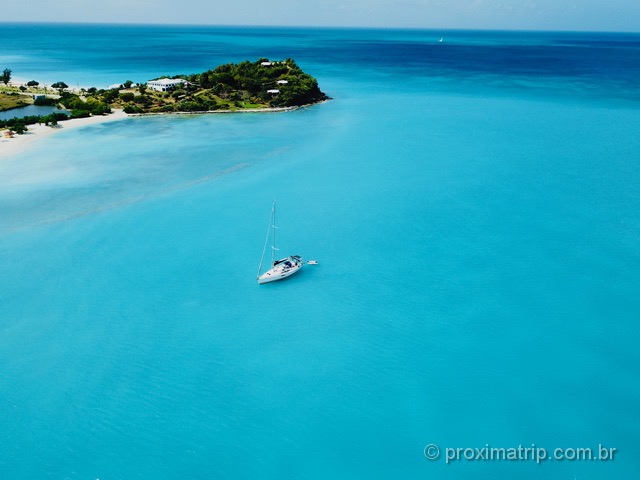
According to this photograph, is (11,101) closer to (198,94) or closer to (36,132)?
(36,132)

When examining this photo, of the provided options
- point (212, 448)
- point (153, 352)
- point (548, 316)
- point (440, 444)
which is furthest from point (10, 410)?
point (548, 316)

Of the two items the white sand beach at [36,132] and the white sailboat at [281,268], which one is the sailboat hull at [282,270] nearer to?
the white sailboat at [281,268]

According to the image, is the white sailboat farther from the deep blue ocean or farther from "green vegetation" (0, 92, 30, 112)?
"green vegetation" (0, 92, 30, 112)

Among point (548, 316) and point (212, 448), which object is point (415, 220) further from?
point (212, 448)

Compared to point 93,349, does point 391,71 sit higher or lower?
higher

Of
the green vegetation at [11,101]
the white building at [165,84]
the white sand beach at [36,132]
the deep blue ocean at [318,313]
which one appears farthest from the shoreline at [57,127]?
the green vegetation at [11,101]

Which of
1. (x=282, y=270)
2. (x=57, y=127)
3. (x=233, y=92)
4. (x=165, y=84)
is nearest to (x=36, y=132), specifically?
(x=57, y=127)

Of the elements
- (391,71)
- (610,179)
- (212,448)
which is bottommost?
(212,448)
